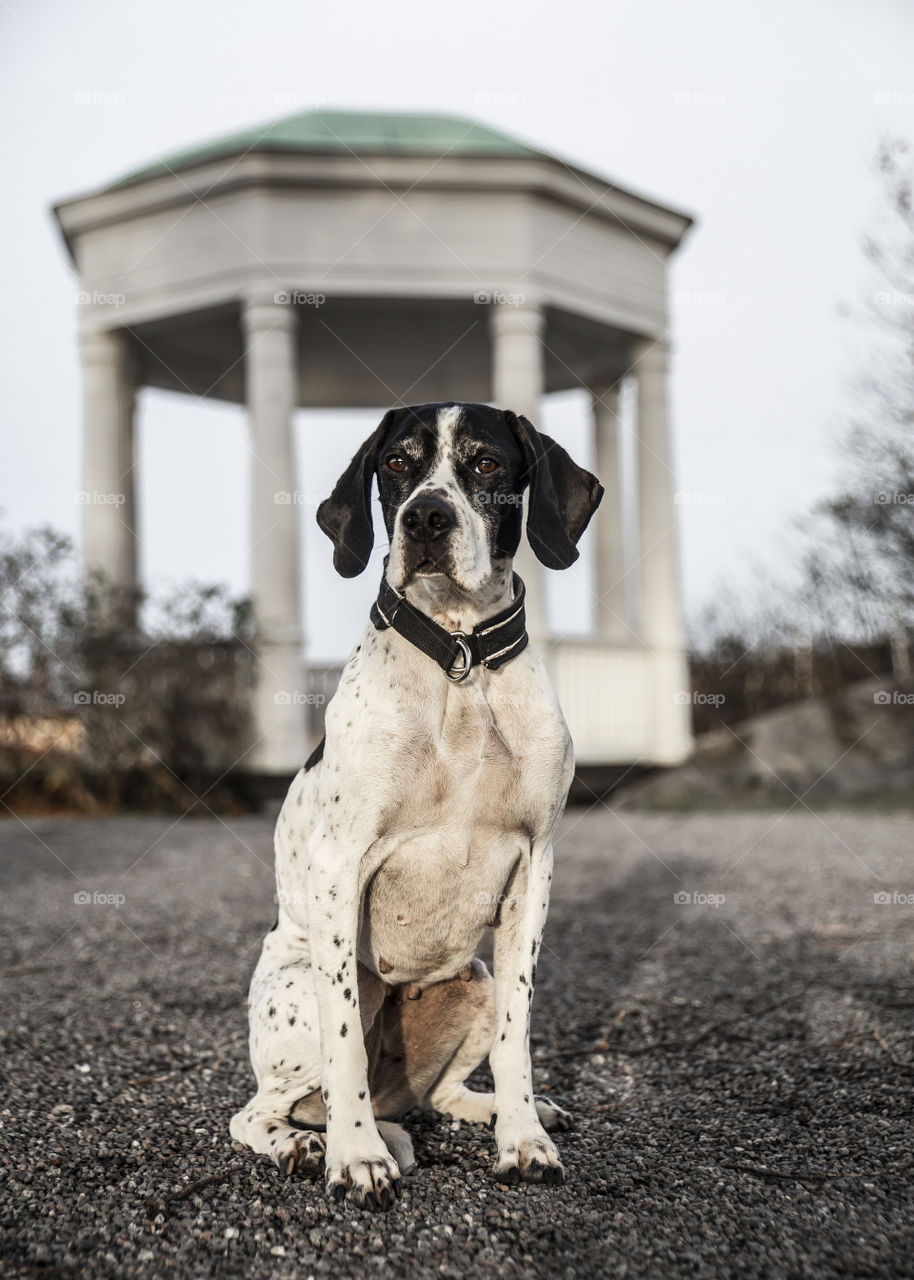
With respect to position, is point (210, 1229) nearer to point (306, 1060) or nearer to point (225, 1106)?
point (306, 1060)

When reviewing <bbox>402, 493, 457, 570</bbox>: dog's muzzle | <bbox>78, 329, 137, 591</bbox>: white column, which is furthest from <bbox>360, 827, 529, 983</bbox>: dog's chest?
<bbox>78, 329, 137, 591</bbox>: white column

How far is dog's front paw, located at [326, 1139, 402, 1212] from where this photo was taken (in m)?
2.26

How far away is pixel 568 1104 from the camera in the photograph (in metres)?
3.01

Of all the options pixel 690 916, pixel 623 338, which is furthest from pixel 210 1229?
pixel 623 338

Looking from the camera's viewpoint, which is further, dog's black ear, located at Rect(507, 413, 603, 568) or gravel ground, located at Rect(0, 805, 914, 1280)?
dog's black ear, located at Rect(507, 413, 603, 568)

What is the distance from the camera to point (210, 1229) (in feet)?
6.97

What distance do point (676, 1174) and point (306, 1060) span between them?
92cm

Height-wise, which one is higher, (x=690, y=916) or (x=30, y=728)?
(x=30, y=728)

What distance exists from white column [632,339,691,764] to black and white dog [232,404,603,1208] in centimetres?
876

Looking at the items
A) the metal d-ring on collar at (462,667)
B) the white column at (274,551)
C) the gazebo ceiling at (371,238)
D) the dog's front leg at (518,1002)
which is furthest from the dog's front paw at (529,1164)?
the gazebo ceiling at (371,238)

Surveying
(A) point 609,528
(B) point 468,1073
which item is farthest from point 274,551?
(B) point 468,1073

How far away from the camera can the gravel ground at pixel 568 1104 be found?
2.04 m

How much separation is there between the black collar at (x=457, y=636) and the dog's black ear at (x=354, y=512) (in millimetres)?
218

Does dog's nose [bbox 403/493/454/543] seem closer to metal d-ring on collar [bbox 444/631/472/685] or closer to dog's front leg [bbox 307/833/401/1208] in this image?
metal d-ring on collar [bbox 444/631/472/685]
